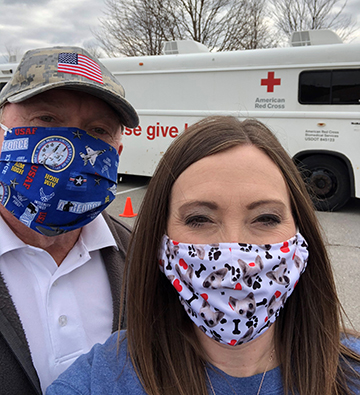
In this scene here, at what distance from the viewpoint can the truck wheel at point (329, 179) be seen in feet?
24.3

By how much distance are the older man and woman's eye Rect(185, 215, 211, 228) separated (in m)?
0.55

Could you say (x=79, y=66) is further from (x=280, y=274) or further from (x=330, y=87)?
(x=330, y=87)

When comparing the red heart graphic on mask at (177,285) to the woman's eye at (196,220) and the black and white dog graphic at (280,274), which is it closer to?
the woman's eye at (196,220)

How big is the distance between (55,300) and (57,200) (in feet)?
1.35

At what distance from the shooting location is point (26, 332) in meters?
1.38

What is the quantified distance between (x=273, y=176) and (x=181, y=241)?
0.40m

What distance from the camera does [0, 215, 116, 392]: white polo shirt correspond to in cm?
141

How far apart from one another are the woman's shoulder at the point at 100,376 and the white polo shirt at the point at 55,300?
0.70 feet

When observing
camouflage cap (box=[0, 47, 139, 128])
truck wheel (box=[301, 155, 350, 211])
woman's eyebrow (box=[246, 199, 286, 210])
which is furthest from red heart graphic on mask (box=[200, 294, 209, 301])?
truck wheel (box=[301, 155, 350, 211])

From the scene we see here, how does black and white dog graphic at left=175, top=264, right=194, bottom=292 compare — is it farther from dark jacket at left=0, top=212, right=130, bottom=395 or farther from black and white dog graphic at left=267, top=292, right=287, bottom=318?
dark jacket at left=0, top=212, right=130, bottom=395

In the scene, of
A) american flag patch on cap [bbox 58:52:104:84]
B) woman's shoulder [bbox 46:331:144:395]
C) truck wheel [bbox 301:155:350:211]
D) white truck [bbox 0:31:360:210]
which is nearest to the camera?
woman's shoulder [bbox 46:331:144:395]

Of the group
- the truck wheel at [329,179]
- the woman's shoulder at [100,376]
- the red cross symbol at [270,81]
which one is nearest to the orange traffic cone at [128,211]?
the truck wheel at [329,179]

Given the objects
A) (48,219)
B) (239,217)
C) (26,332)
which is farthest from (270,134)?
(26,332)

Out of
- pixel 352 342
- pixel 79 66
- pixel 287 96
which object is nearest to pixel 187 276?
pixel 352 342
